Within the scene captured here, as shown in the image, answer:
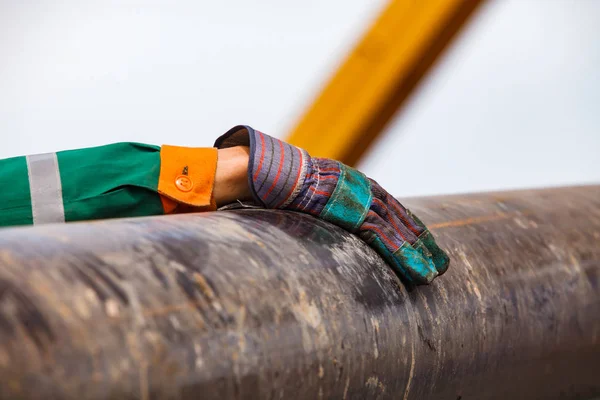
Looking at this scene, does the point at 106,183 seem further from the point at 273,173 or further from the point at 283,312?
the point at 283,312

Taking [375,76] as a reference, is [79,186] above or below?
above

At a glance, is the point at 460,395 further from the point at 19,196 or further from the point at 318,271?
the point at 19,196

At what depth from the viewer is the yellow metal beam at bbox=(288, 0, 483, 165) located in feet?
7.77

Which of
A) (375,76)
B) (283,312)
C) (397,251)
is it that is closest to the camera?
(283,312)

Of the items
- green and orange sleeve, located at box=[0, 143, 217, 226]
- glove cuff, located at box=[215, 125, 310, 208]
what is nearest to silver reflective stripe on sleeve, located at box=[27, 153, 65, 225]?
green and orange sleeve, located at box=[0, 143, 217, 226]

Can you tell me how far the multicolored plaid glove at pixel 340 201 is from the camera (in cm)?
93

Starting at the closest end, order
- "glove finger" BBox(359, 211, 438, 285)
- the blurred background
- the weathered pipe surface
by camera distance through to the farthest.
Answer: the weathered pipe surface → "glove finger" BBox(359, 211, 438, 285) → the blurred background

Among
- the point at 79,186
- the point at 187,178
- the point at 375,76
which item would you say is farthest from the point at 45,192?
the point at 375,76

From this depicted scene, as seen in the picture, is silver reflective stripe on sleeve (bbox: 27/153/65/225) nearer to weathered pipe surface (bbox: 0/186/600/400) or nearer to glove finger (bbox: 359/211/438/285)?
weathered pipe surface (bbox: 0/186/600/400)

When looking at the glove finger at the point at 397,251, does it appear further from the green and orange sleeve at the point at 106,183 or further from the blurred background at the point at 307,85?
the blurred background at the point at 307,85

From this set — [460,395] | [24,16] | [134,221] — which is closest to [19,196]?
[134,221]

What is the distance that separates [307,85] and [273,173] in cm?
157

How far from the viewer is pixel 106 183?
3.11 ft

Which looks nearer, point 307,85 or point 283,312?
point 283,312
